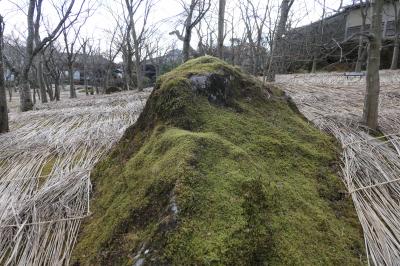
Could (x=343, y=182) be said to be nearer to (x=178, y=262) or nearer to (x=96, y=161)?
(x=178, y=262)

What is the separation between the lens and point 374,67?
3.08 metres

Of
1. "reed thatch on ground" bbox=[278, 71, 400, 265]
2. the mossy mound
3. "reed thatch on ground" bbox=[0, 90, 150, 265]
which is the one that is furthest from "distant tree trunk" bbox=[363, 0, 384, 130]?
"reed thatch on ground" bbox=[0, 90, 150, 265]

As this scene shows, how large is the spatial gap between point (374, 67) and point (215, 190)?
8.10 ft

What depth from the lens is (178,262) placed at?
4.06 ft

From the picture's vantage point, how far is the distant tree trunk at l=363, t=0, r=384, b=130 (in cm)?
297

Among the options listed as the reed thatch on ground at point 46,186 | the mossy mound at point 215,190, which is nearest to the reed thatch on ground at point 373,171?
the mossy mound at point 215,190

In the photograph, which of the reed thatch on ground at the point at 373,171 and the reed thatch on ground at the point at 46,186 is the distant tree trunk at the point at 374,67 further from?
the reed thatch on ground at the point at 46,186

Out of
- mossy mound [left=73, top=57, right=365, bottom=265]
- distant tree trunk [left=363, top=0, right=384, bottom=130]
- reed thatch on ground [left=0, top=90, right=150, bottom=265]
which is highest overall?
distant tree trunk [left=363, top=0, right=384, bottom=130]

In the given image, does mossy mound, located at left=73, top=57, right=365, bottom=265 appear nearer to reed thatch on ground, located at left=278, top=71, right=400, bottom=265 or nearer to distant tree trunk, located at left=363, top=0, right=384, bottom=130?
reed thatch on ground, located at left=278, top=71, right=400, bottom=265

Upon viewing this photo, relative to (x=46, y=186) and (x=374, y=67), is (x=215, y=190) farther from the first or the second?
(x=374, y=67)

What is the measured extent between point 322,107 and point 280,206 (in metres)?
3.00

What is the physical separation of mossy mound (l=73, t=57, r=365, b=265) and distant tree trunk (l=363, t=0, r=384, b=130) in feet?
2.74

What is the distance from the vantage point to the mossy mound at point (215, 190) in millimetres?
1354

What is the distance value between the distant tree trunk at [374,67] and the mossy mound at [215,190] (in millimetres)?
835
